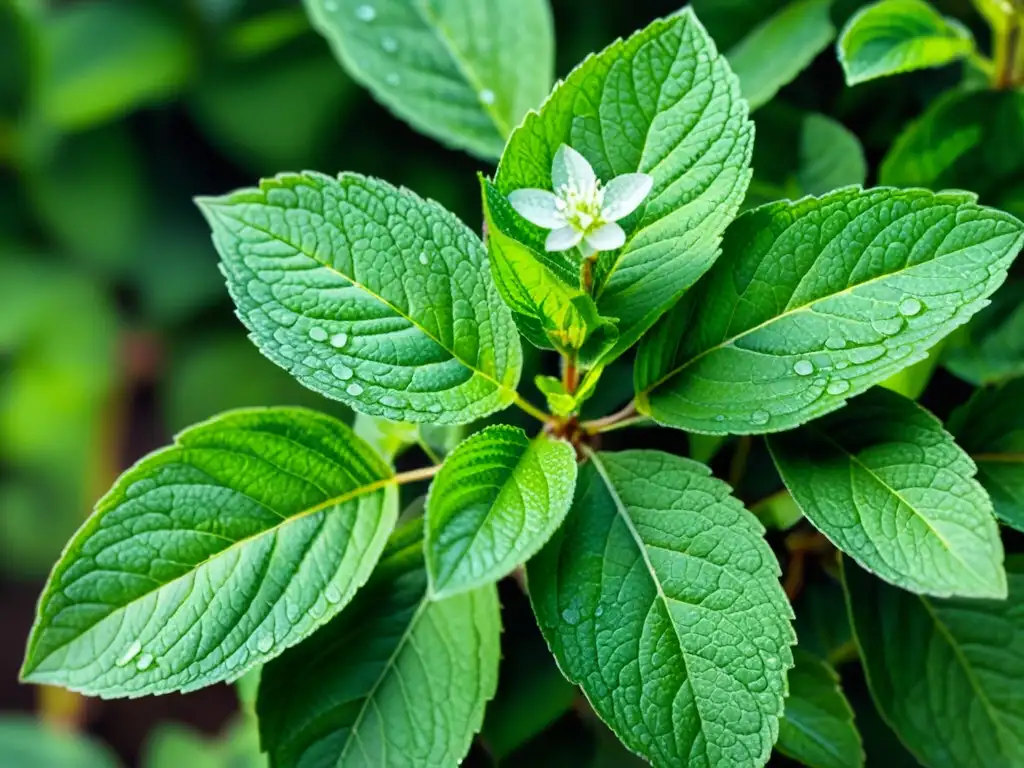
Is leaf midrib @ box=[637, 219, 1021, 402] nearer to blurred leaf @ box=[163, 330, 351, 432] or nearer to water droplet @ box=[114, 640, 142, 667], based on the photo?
water droplet @ box=[114, 640, 142, 667]

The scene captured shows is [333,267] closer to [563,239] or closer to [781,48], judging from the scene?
[563,239]

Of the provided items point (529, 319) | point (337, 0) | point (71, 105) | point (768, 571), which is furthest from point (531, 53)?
point (71, 105)

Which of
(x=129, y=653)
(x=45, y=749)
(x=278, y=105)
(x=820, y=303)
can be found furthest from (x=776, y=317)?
(x=45, y=749)

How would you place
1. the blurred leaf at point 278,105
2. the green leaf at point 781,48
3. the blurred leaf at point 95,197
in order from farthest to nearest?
the blurred leaf at point 95,197 → the blurred leaf at point 278,105 → the green leaf at point 781,48

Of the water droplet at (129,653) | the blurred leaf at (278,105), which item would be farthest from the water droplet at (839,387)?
the blurred leaf at (278,105)

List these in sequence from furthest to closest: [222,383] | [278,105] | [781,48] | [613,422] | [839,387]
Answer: [222,383] < [278,105] < [781,48] < [613,422] < [839,387]

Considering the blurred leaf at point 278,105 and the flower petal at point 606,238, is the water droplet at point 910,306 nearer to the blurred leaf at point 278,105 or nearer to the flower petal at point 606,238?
the flower petal at point 606,238
